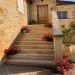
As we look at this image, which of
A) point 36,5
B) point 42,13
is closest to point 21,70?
point 42,13

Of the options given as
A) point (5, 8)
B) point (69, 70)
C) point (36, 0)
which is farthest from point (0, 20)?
point (36, 0)

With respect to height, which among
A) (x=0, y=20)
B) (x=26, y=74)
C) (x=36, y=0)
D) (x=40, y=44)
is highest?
(x=36, y=0)

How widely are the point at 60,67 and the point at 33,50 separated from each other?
2.62 m

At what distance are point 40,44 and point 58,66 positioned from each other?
3059 millimetres

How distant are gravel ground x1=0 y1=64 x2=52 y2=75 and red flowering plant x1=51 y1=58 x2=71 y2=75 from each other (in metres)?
0.33

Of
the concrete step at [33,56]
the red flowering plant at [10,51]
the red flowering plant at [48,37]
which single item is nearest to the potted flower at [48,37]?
the red flowering plant at [48,37]

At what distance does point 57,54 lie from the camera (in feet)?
34.0

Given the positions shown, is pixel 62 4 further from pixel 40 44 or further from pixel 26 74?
pixel 26 74

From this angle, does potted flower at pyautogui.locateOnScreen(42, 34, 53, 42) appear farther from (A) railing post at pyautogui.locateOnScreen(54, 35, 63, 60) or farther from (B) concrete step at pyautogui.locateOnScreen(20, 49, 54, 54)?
(A) railing post at pyautogui.locateOnScreen(54, 35, 63, 60)

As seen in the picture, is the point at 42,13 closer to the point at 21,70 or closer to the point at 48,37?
the point at 48,37

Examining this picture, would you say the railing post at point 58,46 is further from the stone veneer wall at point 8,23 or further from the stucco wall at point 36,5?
the stucco wall at point 36,5

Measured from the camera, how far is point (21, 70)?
9.70 metres

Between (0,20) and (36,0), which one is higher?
(36,0)

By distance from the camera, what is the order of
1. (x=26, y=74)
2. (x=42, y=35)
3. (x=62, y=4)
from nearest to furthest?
1. (x=26, y=74)
2. (x=42, y=35)
3. (x=62, y=4)
